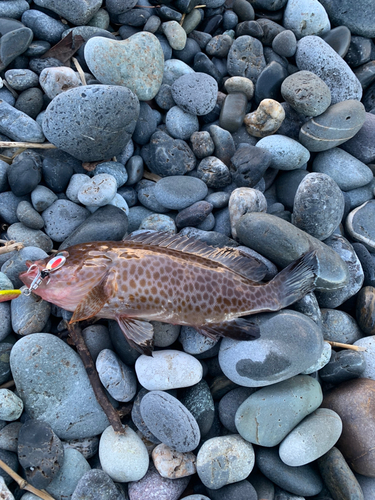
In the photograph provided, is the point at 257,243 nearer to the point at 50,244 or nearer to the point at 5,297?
the point at 50,244

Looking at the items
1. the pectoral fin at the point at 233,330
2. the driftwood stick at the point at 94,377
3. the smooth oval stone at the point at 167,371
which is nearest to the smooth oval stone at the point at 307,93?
the pectoral fin at the point at 233,330

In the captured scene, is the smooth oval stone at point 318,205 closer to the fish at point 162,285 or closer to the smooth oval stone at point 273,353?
the fish at point 162,285

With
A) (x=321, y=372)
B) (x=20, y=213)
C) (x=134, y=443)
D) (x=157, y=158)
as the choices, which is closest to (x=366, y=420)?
(x=321, y=372)

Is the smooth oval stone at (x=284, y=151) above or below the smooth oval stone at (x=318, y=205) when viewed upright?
Result: above

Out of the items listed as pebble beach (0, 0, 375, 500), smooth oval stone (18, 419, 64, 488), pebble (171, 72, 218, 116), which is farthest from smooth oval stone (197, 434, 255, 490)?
pebble (171, 72, 218, 116)

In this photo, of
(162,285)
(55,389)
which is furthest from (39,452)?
(162,285)
